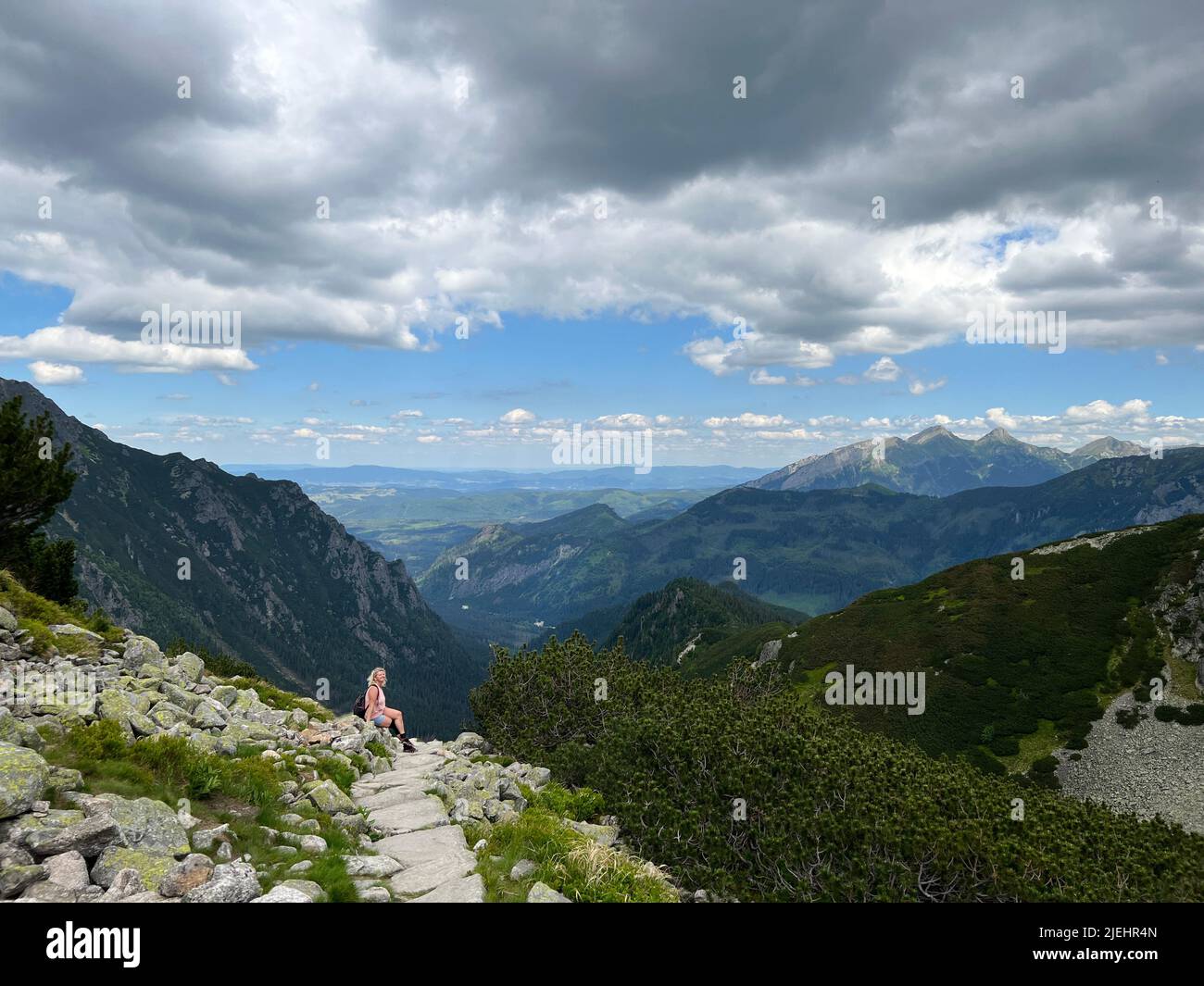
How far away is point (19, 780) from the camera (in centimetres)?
927

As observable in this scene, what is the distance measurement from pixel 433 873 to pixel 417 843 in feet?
6.93

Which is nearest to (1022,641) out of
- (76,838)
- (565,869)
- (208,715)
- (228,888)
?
(565,869)

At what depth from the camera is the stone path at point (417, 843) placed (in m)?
10.9

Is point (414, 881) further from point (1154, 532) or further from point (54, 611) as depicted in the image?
point (1154, 532)

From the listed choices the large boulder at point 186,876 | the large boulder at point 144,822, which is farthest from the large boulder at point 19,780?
the large boulder at point 186,876

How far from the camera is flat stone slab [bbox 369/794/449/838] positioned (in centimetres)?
1482

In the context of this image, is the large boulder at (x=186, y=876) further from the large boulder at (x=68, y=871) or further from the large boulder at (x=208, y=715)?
the large boulder at (x=208, y=715)

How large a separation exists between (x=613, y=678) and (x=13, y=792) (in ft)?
105

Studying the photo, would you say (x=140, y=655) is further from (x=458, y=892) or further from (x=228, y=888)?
(x=458, y=892)
